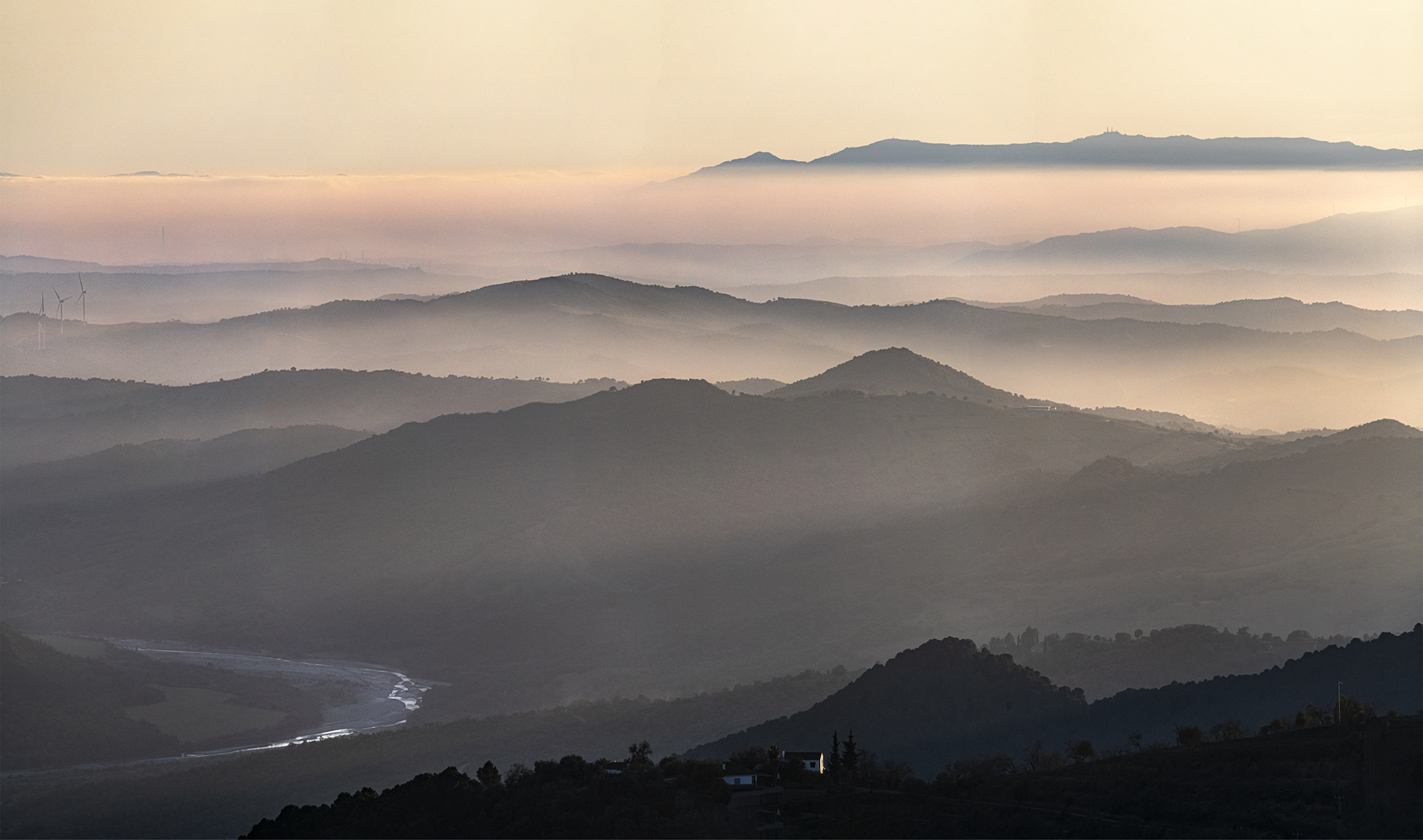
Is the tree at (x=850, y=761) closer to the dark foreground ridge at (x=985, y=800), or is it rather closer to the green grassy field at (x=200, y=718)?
the dark foreground ridge at (x=985, y=800)

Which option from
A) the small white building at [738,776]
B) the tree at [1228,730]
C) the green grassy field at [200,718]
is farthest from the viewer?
the green grassy field at [200,718]

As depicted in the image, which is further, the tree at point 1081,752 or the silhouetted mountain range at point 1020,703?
the silhouetted mountain range at point 1020,703

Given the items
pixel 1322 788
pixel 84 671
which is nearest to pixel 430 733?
pixel 84 671

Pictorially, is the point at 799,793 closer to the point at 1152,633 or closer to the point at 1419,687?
the point at 1419,687

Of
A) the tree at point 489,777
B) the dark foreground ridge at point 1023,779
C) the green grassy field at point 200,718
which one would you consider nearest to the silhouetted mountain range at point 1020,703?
the dark foreground ridge at point 1023,779

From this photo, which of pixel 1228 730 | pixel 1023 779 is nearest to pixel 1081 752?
pixel 1228 730

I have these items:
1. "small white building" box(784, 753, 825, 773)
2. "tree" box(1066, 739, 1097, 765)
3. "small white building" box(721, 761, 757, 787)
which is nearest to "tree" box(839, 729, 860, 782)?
"small white building" box(784, 753, 825, 773)

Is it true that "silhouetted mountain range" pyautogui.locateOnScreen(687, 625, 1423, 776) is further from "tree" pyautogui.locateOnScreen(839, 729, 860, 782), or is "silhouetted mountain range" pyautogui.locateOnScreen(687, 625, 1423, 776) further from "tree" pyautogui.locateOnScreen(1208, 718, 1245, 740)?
"tree" pyautogui.locateOnScreen(839, 729, 860, 782)

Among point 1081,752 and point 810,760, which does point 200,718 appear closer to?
point 810,760
